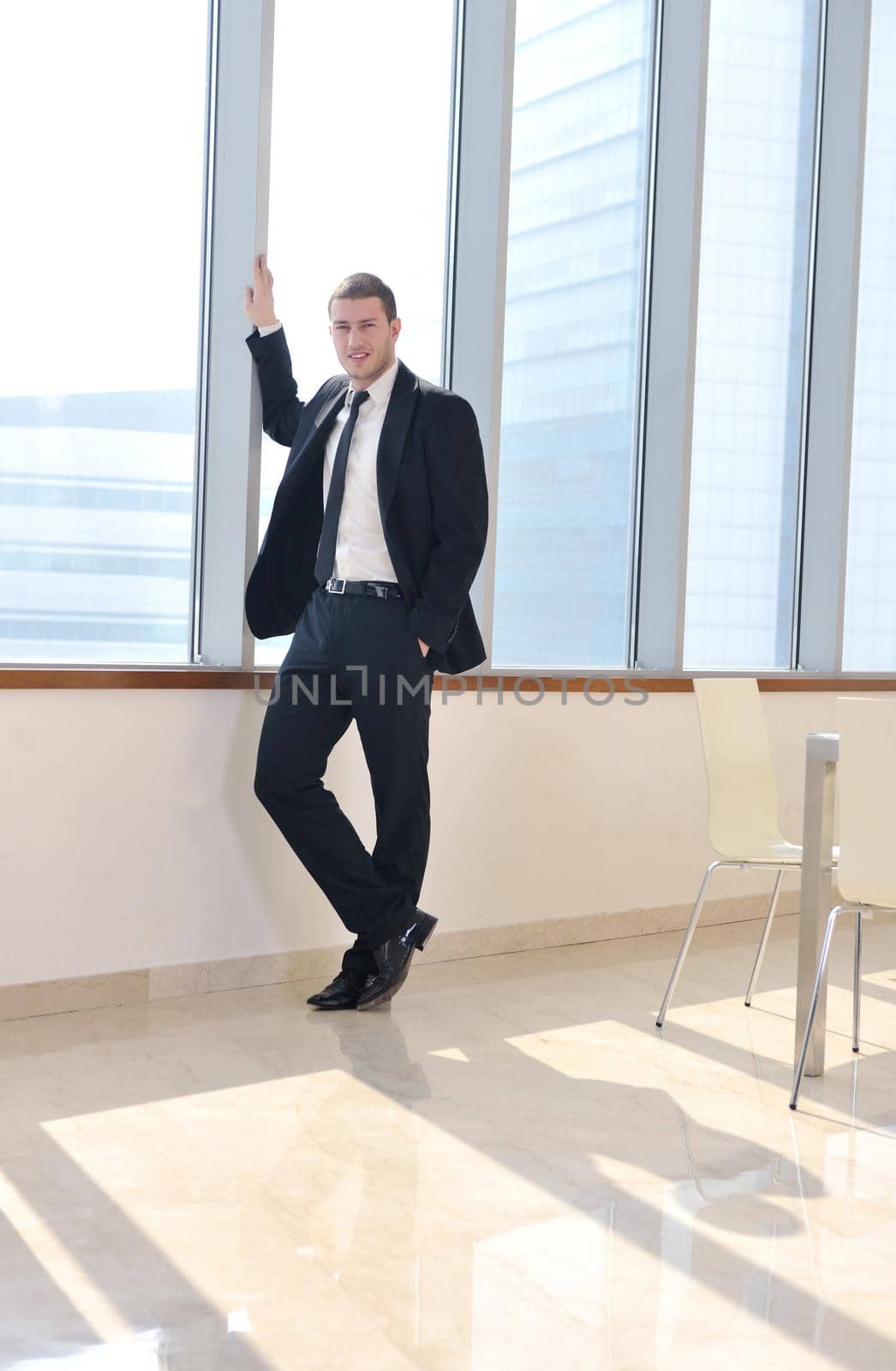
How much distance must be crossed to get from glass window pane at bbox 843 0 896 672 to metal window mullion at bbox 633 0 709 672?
114 centimetres

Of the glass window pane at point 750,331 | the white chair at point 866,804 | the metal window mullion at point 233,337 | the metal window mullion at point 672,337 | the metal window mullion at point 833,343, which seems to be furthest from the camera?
the metal window mullion at point 833,343

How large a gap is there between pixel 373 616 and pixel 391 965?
89 cm

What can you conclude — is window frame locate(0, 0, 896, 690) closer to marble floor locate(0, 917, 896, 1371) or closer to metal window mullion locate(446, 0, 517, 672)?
metal window mullion locate(446, 0, 517, 672)

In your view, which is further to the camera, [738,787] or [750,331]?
[750,331]

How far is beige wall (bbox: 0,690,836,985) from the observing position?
3.45 metres

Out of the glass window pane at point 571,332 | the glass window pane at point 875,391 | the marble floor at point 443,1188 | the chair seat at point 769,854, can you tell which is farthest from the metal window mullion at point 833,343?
the marble floor at point 443,1188

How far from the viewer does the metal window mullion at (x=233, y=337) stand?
12.3ft

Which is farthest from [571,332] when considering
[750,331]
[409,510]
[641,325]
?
[409,510]

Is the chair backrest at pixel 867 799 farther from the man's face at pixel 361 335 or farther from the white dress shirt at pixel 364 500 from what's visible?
the man's face at pixel 361 335

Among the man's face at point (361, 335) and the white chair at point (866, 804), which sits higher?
the man's face at point (361, 335)

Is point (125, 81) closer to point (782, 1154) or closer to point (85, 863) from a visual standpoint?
point (85, 863)

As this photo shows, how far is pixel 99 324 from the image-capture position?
12.0ft

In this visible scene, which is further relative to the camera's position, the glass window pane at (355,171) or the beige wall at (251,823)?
the glass window pane at (355,171)

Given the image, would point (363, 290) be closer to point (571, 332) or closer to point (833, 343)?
point (571, 332)
